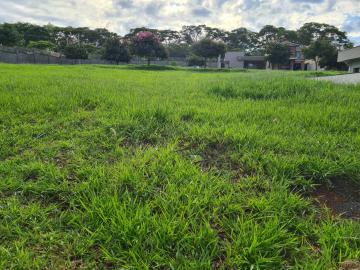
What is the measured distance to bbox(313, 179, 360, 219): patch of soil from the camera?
214 centimetres

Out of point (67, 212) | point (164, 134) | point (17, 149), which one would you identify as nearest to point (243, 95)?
point (164, 134)

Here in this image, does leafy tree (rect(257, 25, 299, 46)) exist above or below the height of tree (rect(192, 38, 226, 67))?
above

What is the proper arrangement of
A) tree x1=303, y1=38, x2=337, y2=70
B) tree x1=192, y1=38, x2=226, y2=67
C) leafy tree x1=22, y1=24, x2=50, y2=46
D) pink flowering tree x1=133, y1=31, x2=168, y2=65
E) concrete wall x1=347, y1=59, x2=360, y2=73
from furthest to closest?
leafy tree x1=22, y1=24, x2=50, y2=46 < tree x1=192, y1=38, x2=226, y2=67 < tree x1=303, y1=38, x2=337, y2=70 < pink flowering tree x1=133, y1=31, x2=168, y2=65 < concrete wall x1=347, y1=59, x2=360, y2=73

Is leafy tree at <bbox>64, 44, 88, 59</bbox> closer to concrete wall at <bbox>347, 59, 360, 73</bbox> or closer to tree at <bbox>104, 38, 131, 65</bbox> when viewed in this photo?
tree at <bbox>104, 38, 131, 65</bbox>

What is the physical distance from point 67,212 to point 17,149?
4.48 feet

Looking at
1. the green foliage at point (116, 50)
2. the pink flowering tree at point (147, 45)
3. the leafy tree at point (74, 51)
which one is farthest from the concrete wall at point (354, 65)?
the leafy tree at point (74, 51)

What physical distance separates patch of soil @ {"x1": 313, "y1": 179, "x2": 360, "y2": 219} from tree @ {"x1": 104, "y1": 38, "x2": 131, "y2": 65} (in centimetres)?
3492

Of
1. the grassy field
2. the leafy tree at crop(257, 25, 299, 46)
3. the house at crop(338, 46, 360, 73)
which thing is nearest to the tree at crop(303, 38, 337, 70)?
the house at crop(338, 46, 360, 73)

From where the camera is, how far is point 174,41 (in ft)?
263

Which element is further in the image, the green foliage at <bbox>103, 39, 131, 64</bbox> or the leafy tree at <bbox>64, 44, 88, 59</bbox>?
the leafy tree at <bbox>64, 44, 88, 59</bbox>

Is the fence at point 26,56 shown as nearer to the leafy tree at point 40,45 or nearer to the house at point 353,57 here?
the leafy tree at point 40,45

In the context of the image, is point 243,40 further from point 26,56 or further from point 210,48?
point 26,56

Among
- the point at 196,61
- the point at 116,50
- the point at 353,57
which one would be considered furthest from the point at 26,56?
the point at 353,57

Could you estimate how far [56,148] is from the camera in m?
2.97
